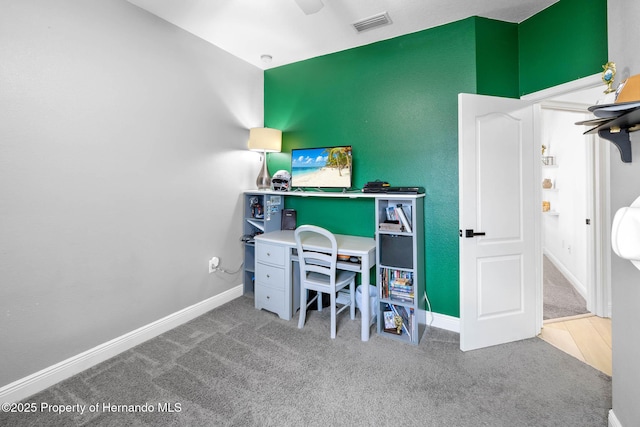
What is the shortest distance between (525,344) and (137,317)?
10.5 feet

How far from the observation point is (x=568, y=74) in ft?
6.59

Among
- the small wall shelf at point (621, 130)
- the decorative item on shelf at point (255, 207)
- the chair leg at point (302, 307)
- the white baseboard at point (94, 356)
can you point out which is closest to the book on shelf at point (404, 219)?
the chair leg at point (302, 307)

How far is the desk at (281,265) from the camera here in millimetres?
2381

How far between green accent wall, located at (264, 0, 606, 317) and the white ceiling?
0.10 meters

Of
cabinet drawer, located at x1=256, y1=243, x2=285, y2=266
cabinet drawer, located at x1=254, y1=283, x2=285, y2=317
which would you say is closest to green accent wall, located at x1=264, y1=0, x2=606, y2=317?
cabinet drawer, located at x1=256, y1=243, x2=285, y2=266

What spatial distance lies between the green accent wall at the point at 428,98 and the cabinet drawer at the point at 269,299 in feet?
3.08

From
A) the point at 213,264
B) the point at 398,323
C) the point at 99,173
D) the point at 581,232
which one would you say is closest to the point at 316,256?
the point at 398,323

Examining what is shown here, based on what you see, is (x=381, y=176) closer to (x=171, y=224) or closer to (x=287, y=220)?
(x=287, y=220)

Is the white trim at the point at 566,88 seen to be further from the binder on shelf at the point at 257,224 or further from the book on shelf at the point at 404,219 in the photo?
the binder on shelf at the point at 257,224

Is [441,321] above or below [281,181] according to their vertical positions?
below

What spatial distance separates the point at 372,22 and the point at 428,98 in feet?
2.72

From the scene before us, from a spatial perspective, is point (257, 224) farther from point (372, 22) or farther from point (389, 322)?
point (372, 22)

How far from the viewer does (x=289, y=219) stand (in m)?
3.19

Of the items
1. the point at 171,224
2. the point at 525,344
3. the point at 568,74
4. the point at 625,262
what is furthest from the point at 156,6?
the point at 525,344
